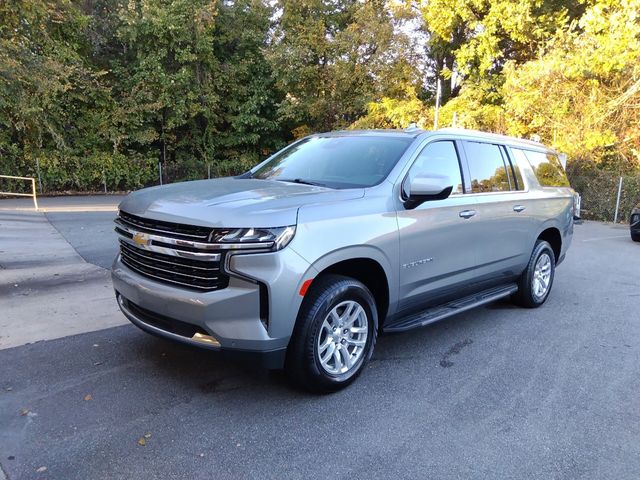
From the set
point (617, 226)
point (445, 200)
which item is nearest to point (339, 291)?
point (445, 200)

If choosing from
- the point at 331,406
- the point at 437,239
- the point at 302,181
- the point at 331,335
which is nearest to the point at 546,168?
the point at 437,239

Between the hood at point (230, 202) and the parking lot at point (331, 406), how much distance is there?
94 centimetres

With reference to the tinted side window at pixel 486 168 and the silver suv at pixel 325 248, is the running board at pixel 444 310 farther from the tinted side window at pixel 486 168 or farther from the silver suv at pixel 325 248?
the tinted side window at pixel 486 168

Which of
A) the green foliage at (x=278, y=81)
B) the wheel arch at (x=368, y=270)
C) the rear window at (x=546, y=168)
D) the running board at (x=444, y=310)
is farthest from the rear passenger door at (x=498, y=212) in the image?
the green foliage at (x=278, y=81)

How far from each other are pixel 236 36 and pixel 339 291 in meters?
22.0

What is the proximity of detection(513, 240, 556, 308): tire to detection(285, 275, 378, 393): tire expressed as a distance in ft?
8.78

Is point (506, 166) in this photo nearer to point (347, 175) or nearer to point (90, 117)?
point (347, 175)

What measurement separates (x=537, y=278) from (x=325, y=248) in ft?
11.9

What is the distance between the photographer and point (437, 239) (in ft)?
13.7

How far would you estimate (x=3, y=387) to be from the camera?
11.6ft

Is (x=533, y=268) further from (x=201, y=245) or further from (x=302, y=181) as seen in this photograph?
(x=201, y=245)

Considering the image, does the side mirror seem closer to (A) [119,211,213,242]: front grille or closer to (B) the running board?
(B) the running board

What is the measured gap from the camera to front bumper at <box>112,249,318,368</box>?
3023mm

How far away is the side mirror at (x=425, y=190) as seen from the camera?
3.80 m
